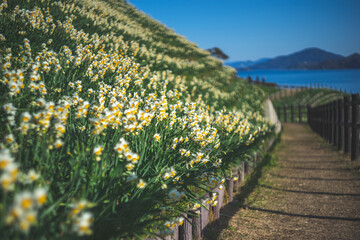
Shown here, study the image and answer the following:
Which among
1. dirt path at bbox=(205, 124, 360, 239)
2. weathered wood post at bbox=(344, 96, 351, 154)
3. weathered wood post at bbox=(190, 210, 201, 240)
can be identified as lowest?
dirt path at bbox=(205, 124, 360, 239)

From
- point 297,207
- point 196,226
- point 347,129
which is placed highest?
point 347,129

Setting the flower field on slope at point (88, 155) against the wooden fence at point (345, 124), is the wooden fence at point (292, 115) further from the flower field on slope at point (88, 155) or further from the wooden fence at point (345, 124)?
the flower field on slope at point (88, 155)

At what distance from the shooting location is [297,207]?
4039 mm

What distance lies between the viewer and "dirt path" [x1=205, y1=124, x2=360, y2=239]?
3201 mm

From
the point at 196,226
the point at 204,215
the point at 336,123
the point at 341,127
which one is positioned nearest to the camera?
the point at 196,226

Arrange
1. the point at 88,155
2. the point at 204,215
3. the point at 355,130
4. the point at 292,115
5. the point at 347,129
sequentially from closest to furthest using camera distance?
1. the point at 88,155
2. the point at 204,215
3. the point at 355,130
4. the point at 347,129
5. the point at 292,115

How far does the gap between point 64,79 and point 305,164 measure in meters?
6.24

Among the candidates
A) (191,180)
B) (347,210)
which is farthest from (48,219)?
(347,210)

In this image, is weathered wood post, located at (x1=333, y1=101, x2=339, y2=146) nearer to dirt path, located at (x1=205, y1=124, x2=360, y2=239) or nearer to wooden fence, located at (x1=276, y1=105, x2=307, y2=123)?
dirt path, located at (x1=205, y1=124, x2=360, y2=239)

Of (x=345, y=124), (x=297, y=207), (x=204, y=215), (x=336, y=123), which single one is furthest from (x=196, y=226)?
(x=336, y=123)

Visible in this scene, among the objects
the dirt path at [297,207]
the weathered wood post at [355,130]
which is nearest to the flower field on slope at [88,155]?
the dirt path at [297,207]

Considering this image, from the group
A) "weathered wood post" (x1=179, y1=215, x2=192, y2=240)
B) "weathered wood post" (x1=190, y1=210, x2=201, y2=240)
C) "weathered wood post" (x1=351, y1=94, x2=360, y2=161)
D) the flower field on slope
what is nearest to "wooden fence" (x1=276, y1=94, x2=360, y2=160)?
"weathered wood post" (x1=351, y1=94, x2=360, y2=161)

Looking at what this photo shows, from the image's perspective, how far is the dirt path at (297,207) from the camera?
10.5 ft

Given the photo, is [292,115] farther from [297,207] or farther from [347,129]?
[297,207]
